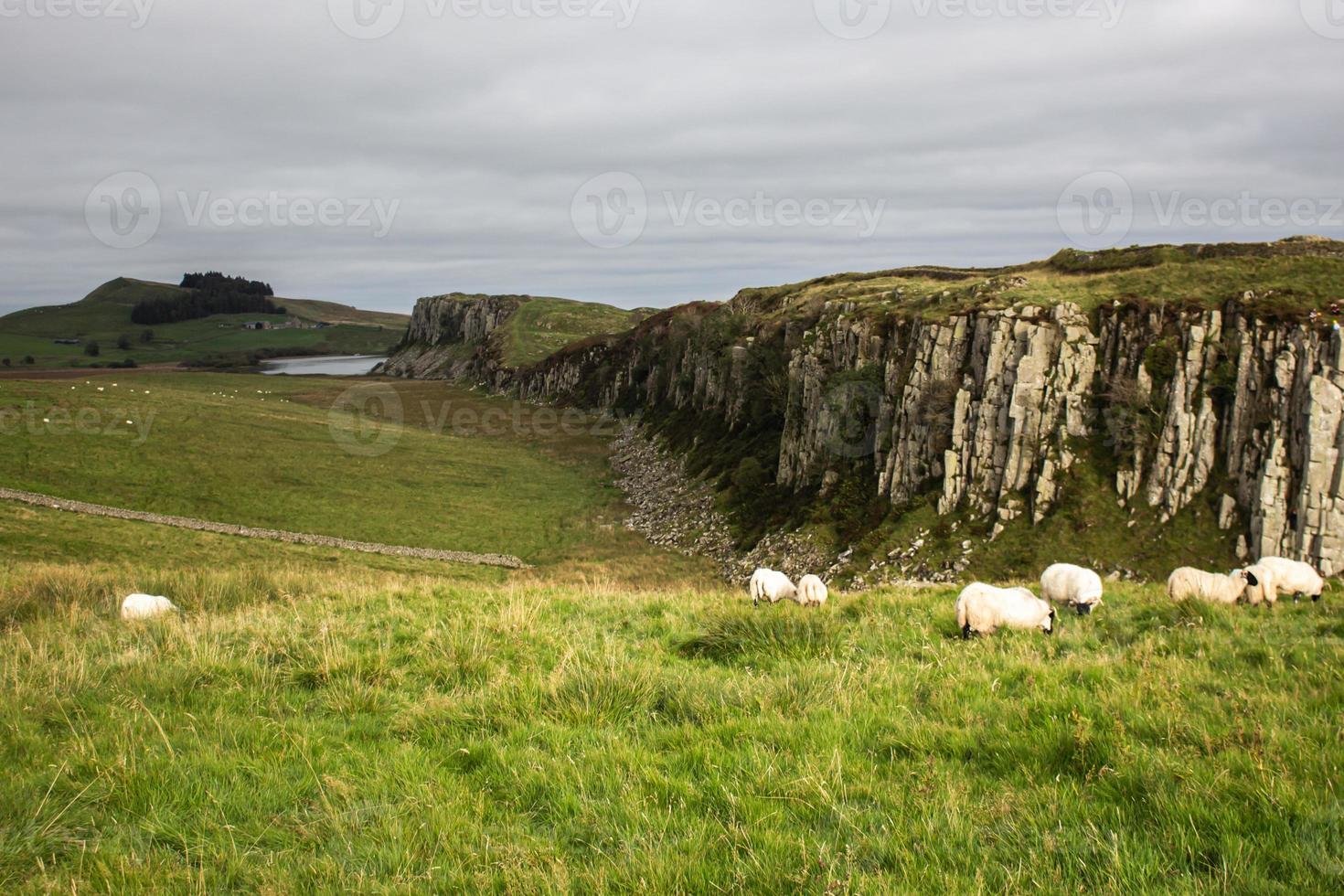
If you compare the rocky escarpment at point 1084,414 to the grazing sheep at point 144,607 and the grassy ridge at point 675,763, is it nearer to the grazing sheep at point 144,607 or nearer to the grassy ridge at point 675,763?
the grassy ridge at point 675,763

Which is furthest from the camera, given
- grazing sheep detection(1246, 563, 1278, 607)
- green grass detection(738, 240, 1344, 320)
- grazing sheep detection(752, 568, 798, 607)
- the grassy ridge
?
green grass detection(738, 240, 1344, 320)

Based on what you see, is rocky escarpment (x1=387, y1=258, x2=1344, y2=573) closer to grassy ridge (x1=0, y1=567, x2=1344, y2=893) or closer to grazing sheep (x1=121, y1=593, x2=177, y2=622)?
grassy ridge (x1=0, y1=567, x2=1344, y2=893)

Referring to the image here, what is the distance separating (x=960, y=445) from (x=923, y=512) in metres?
4.86

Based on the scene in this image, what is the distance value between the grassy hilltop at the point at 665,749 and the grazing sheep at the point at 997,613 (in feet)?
1.33

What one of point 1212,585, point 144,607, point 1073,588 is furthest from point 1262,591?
point 144,607

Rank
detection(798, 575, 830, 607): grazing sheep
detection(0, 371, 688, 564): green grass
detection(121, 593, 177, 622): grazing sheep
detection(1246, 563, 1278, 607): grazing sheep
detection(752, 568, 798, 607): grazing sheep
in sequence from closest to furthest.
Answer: detection(121, 593, 177, 622): grazing sheep
detection(1246, 563, 1278, 607): grazing sheep
detection(798, 575, 830, 607): grazing sheep
detection(752, 568, 798, 607): grazing sheep
detection(0, 371, 688, 564): green grass

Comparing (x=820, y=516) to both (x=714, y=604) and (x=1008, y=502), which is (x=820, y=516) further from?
(x=714, y=604)

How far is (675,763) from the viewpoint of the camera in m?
6.56

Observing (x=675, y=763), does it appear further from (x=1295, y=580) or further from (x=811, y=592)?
(x=1295, y=580)

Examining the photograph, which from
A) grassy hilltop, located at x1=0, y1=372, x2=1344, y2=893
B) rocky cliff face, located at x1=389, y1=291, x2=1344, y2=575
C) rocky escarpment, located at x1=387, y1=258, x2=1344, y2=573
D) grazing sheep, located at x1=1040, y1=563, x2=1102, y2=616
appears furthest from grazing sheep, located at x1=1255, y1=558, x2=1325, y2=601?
rocky escarpment, located at x1=387, y1=258, x2=1344, y2=573

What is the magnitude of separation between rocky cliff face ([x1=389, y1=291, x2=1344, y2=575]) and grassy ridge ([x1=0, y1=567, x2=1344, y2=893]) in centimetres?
3150

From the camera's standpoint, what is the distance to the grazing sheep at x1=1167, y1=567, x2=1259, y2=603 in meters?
14.4

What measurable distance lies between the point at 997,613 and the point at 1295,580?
8.10 meters

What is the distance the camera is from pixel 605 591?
53.9 ft
